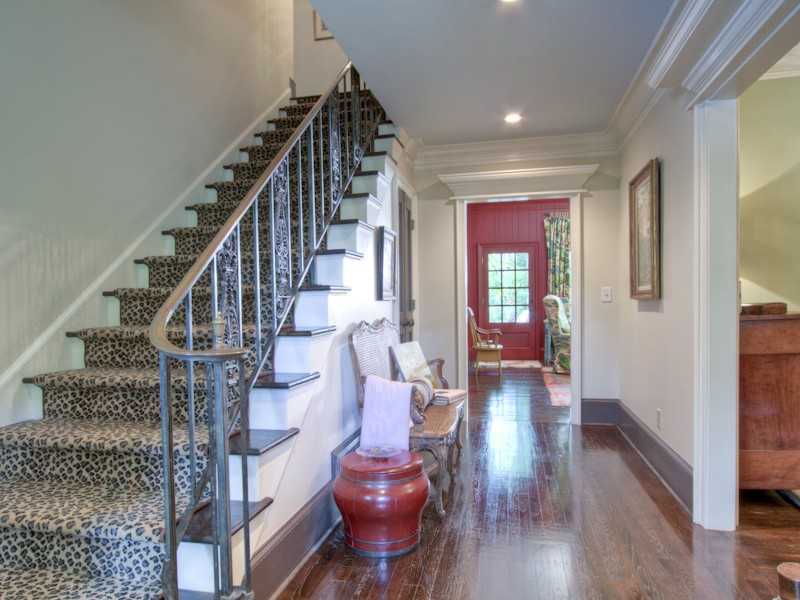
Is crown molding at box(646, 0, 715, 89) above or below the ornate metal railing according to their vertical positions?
above

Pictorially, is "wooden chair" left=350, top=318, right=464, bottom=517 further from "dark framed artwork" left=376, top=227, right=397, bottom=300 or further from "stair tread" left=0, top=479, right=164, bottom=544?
"stair tread" left=0, top=479, right=164, bottom=544

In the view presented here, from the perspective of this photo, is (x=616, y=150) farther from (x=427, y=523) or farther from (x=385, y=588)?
(x=385, y=588)

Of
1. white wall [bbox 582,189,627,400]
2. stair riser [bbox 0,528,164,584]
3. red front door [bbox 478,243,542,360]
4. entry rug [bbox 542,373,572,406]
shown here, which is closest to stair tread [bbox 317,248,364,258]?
stair riser [bbox 0,528,164,584]

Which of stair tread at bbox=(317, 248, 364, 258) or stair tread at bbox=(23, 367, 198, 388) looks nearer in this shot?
stair tread at bbox=(23, 367, 198, 388)

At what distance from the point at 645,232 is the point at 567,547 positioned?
89.1 inches

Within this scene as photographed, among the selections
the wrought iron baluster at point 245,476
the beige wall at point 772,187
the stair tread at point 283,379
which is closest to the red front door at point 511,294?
the beige wall at point 772,187

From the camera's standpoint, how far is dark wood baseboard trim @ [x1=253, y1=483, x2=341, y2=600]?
1.92 metres

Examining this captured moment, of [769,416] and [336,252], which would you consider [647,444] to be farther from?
[336,252]

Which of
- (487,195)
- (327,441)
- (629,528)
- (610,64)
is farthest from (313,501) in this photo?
(487,195)

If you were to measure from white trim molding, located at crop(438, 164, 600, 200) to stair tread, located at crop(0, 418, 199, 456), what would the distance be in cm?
343

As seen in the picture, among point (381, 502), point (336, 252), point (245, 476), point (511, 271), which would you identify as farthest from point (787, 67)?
point (511, 271)

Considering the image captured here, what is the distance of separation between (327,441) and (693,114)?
2595mm

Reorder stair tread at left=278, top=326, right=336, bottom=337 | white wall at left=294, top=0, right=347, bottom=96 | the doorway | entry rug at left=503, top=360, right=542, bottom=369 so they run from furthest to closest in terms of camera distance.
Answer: the doorway < entry rug at left=503, top=360, right=542, bottom=369 < white wall at left=294, top=0, right=347, bottom=96 < stair tread at left=278, top=326, right=336, bottom=337

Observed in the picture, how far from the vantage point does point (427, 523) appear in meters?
2.62
